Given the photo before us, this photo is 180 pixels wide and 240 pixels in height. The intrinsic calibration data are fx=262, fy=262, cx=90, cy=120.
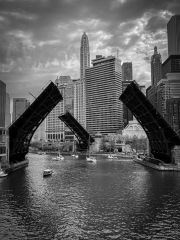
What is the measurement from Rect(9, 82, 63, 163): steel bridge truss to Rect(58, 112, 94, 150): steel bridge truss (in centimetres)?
3210

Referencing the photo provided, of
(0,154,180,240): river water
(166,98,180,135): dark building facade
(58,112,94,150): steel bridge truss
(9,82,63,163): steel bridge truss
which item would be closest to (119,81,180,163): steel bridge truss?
(9,82,63,163): steel bridge truss

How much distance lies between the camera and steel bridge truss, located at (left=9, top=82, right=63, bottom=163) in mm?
51219

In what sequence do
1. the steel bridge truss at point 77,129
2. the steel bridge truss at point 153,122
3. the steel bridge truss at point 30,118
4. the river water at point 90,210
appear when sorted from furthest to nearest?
the steel bridge truss at point 77,129 < the steel bridge truss at point 30,118 < the steel bridge truss at point 153,122 < the river water at point 90,210

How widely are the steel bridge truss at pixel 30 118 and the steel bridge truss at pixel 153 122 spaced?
1505 centimetres

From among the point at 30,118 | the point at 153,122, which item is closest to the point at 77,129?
the point at 30,118

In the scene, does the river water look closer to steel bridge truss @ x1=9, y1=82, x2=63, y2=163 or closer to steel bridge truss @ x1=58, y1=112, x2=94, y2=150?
steel bridge truss @ x1=9, y1=82, x2=63, y2=163

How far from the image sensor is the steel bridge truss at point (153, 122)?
4986 centimetres

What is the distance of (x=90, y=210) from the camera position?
24297 mm

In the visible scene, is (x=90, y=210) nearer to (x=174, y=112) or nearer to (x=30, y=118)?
(x=30, y=118)

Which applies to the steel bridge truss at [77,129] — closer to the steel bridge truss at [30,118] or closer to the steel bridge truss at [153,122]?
the steel bridge truss at [30,118]

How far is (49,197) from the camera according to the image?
29453 mm

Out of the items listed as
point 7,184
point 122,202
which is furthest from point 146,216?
point 7,184

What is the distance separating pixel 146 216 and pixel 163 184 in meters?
15.5

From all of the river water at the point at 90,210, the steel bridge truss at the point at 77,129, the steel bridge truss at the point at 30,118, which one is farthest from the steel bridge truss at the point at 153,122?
the steel bridge truss at the point at 77,129
